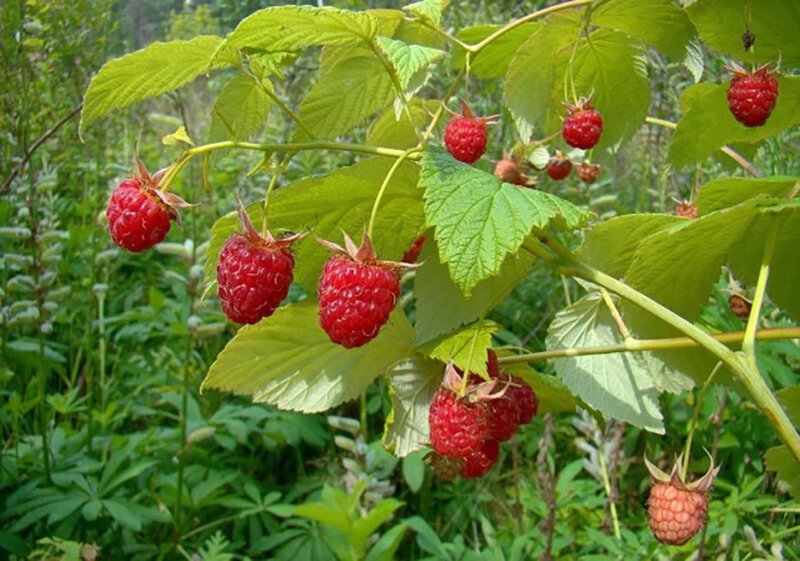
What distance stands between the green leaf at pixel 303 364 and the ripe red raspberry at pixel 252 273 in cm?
13

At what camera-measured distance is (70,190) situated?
4.78 m

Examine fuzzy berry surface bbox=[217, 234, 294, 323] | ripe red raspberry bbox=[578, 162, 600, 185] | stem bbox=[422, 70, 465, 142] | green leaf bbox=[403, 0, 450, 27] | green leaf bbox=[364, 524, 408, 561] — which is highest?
green leaf bbox=[403, 0, 450, 27]

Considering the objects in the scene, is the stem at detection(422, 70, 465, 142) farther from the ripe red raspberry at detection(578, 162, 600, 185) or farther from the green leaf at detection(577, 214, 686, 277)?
the ripe red raspberry at detection(578, 162, 600, 185)

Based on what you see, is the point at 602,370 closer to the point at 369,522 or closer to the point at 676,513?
the point at 676,513

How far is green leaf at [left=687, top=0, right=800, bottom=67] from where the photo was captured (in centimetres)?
103

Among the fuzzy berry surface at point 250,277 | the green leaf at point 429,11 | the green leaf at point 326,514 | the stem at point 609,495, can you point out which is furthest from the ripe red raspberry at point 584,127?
the stem at point 609,495

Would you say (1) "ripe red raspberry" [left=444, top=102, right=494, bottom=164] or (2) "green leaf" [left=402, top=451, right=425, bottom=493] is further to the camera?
(2) "green leaf" [left=402, top=451, right=425, bottom=493]

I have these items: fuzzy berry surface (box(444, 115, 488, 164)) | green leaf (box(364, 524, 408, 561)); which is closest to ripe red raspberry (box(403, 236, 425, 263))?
fuzzy berry surface (box(444, 115, 488, 164))

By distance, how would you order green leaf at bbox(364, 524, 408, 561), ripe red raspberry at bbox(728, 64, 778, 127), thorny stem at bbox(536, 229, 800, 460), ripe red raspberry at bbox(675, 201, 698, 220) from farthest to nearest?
green leaf at bbox(364, 524, 408, 561) → ripe red raspberry at bbox(675, 201, 698, 220) → ripe red raspberry at bbox(728, 64, 778, 127) → thorny stem at bbox(536, 229, 800, 460)

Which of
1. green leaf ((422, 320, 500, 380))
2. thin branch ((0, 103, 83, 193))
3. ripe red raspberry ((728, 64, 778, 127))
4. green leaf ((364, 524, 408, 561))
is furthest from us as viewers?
thin branch ((0, 103, 83, 193))

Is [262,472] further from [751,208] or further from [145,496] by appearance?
[751,208]

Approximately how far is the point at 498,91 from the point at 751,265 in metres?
3.66

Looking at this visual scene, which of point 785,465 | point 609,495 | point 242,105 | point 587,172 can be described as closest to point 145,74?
point 242,105

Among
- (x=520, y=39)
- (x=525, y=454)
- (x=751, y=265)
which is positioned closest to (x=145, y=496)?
(x=525, y=454)
